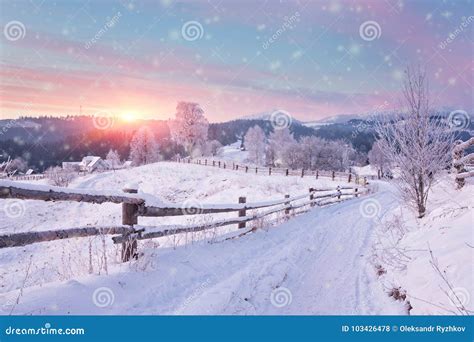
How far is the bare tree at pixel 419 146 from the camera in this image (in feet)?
28.1

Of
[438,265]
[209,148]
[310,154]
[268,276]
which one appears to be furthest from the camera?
[209,148]

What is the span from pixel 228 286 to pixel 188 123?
180 ft

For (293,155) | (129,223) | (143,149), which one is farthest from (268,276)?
(143,149)

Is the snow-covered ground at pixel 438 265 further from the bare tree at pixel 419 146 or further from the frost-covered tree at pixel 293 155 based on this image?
the frost-covered tree at pixel 293 155

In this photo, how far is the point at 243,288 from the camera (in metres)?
5.28

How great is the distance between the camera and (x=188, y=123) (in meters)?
58.8

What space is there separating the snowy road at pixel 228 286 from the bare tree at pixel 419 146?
2.02 metres

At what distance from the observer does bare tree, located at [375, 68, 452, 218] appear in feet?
28.1

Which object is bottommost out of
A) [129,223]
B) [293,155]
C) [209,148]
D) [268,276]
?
[268,276]

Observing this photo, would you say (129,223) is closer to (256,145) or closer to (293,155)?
(293,155)

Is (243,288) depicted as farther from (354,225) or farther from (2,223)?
(2,223)

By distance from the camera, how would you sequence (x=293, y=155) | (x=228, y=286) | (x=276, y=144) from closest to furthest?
(x=228, y=286) < (x=293, y=155) < (x=276, y=144)
